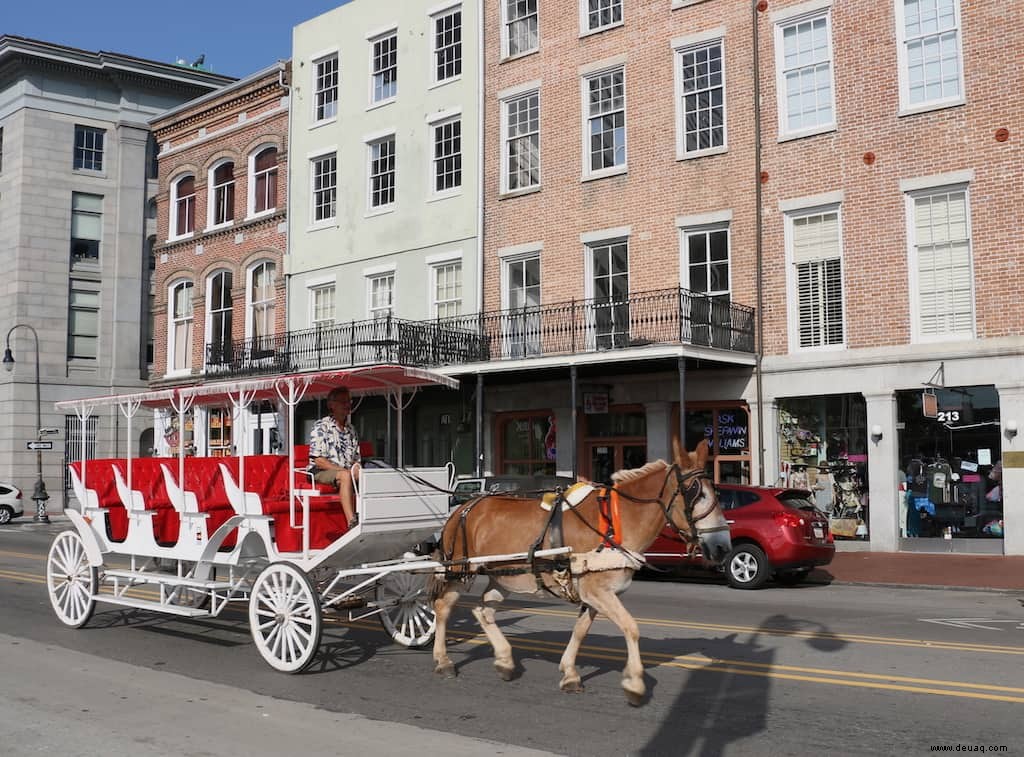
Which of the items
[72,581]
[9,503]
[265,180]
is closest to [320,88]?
[265,180]

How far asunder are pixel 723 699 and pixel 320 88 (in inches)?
1113

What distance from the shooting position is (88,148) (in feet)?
145

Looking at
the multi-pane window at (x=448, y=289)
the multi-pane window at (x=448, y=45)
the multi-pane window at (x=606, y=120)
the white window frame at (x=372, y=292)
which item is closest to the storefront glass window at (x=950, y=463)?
the multi-pane window at (x=606, y=120)

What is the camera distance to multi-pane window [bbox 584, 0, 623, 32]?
2523 centimetres

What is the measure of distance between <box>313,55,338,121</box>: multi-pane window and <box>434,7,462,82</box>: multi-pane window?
425cm

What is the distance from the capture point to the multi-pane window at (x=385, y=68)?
30.2 m

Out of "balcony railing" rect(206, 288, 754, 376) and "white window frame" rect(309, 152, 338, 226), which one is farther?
"white window frame" rect(309, 152, 338, 226)

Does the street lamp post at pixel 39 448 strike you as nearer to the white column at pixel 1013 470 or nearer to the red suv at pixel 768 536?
the red suv at pixel 768 536

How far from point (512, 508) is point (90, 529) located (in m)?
5.48

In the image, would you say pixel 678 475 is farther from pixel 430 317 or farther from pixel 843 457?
pixel 430 317

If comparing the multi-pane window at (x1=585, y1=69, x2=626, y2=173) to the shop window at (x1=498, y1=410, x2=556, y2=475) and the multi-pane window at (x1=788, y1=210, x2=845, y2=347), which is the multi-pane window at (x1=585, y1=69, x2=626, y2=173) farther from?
the shop window at (x1=498, y1=410, x2=556, y2=475)

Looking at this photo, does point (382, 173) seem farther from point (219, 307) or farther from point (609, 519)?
point (609, 519)

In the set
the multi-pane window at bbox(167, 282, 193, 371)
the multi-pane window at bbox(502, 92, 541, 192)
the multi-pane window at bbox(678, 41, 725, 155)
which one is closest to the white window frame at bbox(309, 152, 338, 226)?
the multi-pane window at bbox(502, 92, 541, 192)

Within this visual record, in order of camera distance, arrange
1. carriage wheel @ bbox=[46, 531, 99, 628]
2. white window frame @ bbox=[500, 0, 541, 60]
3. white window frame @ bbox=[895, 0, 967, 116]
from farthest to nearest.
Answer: white window frame @ bbox=[500, 0, 541, 60], white window frame @ bbox=[895, 0, 967, 116], carriage wheel @ bbox=[46, 531, 99, 628]
